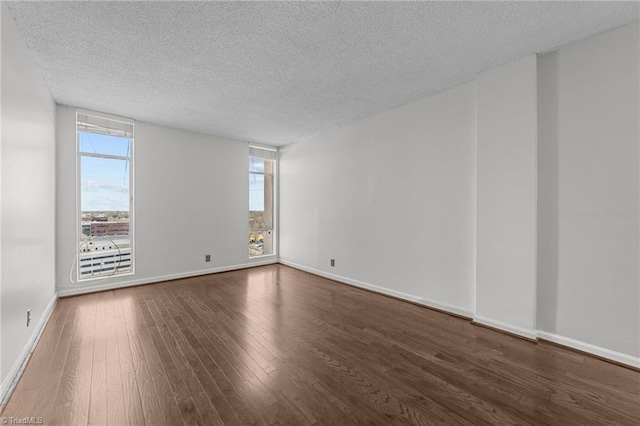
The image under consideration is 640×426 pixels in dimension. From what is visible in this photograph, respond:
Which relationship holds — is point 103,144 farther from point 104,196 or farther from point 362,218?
point 362,218

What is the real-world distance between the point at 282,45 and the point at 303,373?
2.80m

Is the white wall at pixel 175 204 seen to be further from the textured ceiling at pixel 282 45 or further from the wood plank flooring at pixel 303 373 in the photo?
the wood plank flooring at pixel 303 373

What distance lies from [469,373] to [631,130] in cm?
236

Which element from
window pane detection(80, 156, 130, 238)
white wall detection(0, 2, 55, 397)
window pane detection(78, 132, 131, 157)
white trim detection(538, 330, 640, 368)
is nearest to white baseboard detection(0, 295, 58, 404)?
white wall detection(0, 2, 55, 397)

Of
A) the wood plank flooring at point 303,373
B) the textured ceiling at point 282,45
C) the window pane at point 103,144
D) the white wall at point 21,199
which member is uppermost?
the textured ceiling at point 282,45

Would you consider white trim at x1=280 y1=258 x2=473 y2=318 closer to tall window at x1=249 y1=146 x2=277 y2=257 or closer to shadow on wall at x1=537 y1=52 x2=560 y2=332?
shadow on wall at x1=537 y1=52 x2=560 y2=332

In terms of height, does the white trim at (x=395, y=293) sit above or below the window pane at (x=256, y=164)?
below

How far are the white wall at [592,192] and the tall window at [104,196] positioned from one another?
5.70m

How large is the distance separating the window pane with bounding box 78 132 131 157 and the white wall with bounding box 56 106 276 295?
150mm

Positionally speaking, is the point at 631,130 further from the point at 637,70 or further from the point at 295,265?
the point at 295,265

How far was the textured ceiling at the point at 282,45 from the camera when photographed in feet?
6.43

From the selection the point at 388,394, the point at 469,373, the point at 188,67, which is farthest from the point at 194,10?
the point at 469,373

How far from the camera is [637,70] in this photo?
2086 mm

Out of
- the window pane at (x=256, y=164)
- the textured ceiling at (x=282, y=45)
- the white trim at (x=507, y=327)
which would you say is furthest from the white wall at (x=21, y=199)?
the white trim at (x=507, y=327)
